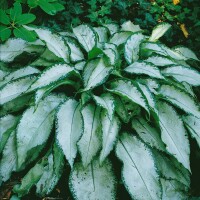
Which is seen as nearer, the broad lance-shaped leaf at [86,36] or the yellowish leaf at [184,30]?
the broad lance-shaped leaf at [86,36]

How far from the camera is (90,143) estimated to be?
2.11 m

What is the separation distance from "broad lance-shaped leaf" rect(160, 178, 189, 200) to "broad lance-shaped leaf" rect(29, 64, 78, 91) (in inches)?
41.2

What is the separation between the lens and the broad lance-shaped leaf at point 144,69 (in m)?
2.35

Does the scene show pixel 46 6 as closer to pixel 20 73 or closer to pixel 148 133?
pixel 20 73

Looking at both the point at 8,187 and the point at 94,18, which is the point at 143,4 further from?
the point at 8,187

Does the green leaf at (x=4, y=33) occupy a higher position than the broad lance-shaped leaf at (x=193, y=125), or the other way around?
the green leaf at (x=4, y=33)

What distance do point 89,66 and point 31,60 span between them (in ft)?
2.02

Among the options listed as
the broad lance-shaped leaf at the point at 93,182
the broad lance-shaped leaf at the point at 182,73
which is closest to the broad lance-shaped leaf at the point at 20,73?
the broad lance-shaped leaf at the point at 93,182

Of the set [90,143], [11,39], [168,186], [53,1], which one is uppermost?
[53,1]

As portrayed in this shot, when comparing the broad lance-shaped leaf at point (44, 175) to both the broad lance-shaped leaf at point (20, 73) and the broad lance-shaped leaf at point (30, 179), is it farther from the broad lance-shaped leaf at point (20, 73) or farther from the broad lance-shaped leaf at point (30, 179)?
the broad lance-shaped leaf at point (20, 73)

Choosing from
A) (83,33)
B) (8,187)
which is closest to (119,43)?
(83,33)

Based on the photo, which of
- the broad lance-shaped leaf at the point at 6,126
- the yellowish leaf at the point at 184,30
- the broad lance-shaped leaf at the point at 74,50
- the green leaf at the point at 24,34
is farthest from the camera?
the yellowish leaf at the point at 184,30

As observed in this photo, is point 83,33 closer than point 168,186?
No

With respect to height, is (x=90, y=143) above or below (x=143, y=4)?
below
